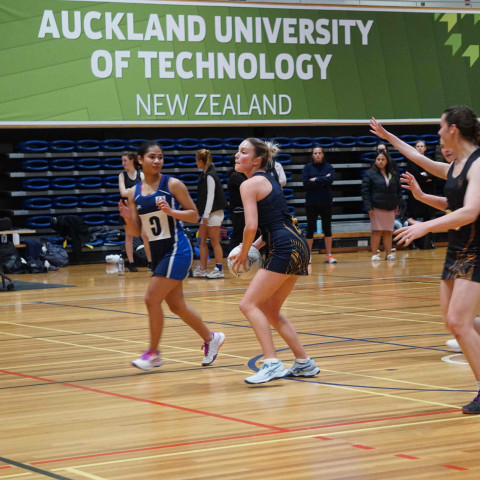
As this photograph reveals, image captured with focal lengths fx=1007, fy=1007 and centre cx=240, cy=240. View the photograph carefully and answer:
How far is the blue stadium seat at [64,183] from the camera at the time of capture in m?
19.6

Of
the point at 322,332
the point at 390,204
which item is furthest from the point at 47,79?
the point at 322,332

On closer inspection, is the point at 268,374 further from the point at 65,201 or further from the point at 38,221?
the point at 65,201

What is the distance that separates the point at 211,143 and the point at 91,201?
297cm

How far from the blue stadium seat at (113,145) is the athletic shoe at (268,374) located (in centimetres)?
1341

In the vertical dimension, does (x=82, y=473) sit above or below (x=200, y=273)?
below

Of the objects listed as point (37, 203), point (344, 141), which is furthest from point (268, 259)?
point (344, 141)

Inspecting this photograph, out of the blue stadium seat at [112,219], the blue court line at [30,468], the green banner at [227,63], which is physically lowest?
the blue court line at [30,468]

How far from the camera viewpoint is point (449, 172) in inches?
241

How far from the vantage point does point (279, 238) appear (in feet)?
23.6

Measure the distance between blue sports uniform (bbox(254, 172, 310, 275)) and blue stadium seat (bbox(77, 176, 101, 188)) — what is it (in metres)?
13.0

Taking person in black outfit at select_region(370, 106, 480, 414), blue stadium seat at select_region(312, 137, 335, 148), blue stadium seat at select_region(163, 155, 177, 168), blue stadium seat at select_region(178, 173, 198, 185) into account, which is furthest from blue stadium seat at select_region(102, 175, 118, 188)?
person in black outfit at select_region(370, 106, 480, 414)

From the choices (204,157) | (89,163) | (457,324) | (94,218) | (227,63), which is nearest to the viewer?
(457,324)

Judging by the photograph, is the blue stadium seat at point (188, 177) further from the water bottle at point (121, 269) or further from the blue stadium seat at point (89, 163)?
the water bottle at point (121, 269)

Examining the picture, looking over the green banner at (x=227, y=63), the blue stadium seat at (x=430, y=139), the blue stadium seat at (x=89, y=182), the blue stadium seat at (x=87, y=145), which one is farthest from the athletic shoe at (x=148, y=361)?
the blue stadium seat at (x=430, y=139)
